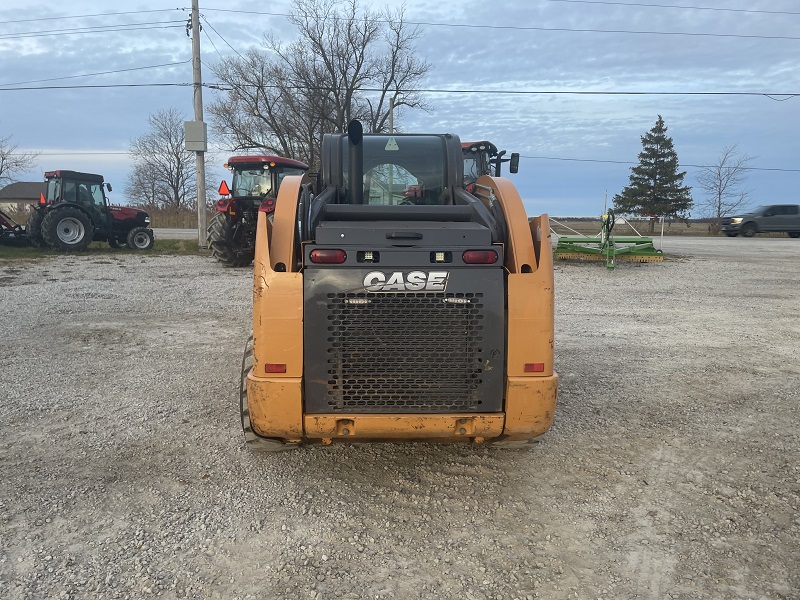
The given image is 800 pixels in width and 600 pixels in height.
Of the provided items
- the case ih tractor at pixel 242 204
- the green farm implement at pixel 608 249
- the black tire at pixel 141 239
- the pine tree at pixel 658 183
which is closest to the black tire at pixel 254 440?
the case ih tractor at pixel 242 204

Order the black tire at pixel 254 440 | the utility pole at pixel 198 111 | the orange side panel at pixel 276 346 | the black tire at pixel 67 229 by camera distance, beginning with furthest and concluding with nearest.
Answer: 1. the utility pole at pixel 198 111
2. the black tire at pixel 67 229
3. the black tire at pixel 254 440
4. the orange side panel at pixel 276 346

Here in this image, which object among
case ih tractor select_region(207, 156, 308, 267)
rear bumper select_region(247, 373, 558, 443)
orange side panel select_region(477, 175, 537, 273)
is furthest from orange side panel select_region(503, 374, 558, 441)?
case ih tractor select_region(207, 156, 308, 267)

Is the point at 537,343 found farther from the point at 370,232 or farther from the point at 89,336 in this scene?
the point at 89,336

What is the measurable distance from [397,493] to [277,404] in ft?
3.01

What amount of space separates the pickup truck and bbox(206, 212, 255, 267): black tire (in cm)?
2681

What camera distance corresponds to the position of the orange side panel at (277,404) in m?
3.32

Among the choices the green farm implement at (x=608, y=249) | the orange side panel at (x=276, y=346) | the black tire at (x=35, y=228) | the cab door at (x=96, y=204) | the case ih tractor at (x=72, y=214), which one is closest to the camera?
the orange side panel at (x=276, y=346)

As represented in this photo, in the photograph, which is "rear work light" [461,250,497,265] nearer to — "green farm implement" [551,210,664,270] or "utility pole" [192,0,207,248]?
"green farm implement" [551,210,664,270]

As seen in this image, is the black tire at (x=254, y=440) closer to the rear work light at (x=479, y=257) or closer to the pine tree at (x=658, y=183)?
the rear work light at (x=479, y=257)

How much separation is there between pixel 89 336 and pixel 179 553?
17.5 ft

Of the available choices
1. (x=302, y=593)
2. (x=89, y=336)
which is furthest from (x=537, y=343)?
(x=89, y=336)

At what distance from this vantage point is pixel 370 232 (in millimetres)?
3379

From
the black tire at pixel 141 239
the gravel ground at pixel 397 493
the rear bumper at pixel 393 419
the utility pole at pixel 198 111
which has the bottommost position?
the gravel ground at pixel 397 493

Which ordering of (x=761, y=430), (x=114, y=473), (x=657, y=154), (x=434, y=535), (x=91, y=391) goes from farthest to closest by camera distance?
(x=657, y=154), (x=91, y=391), (x=761, y=430), (x=114, y=473), (x=434, y=535)
